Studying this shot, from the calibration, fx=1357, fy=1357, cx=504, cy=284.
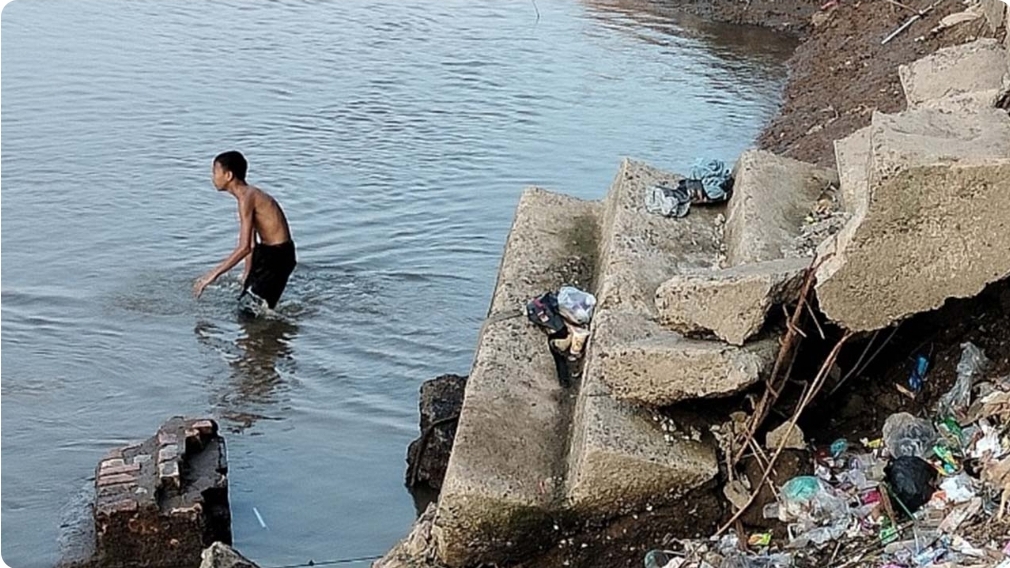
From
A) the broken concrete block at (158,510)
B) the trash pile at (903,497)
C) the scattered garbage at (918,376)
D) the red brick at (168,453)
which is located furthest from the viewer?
the red brick at (168,453)

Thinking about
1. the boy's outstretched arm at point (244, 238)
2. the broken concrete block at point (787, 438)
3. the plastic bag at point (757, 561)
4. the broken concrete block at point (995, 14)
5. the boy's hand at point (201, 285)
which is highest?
the broken concrete block at point (995, 14)

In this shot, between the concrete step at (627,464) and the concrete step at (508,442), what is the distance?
0.13m

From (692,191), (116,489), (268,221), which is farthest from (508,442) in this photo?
(268,221)

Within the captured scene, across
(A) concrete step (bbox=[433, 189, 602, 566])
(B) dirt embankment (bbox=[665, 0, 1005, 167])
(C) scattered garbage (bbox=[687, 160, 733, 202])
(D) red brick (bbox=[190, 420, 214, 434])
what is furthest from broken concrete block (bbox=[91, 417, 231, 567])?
(B) dirt embankment (bbox=[665, 0, 1005, 167])

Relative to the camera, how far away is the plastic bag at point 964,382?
477 centimetres

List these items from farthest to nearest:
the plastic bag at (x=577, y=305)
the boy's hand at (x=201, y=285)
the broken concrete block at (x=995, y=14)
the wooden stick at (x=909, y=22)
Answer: the wooden stick at (x=909, y=22) < the boy's hand at (x=201, y=285) < the broken concrete block at (x=995, y=14) < the plastic bag at (x=577, y=305)

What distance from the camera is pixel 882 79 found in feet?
40.2

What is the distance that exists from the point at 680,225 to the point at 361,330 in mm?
3414

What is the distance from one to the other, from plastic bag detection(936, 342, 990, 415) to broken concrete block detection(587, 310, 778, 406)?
0.66 m

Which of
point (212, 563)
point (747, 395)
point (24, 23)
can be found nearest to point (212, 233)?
point (212, 563)

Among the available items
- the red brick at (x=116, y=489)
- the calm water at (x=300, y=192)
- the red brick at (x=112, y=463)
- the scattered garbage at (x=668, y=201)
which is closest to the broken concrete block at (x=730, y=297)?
the scattered garbage at (x=668, y=201)

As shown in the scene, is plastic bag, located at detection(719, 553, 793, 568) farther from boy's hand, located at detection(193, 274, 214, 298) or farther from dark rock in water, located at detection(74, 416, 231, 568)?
boy's hand, located at detection(193, 274, 214, 298)

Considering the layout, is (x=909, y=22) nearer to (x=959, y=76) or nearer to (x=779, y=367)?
(x=959, y=76)

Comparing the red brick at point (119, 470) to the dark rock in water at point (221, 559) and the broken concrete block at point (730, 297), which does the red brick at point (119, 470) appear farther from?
the broken concrete block at point (730, 297)
